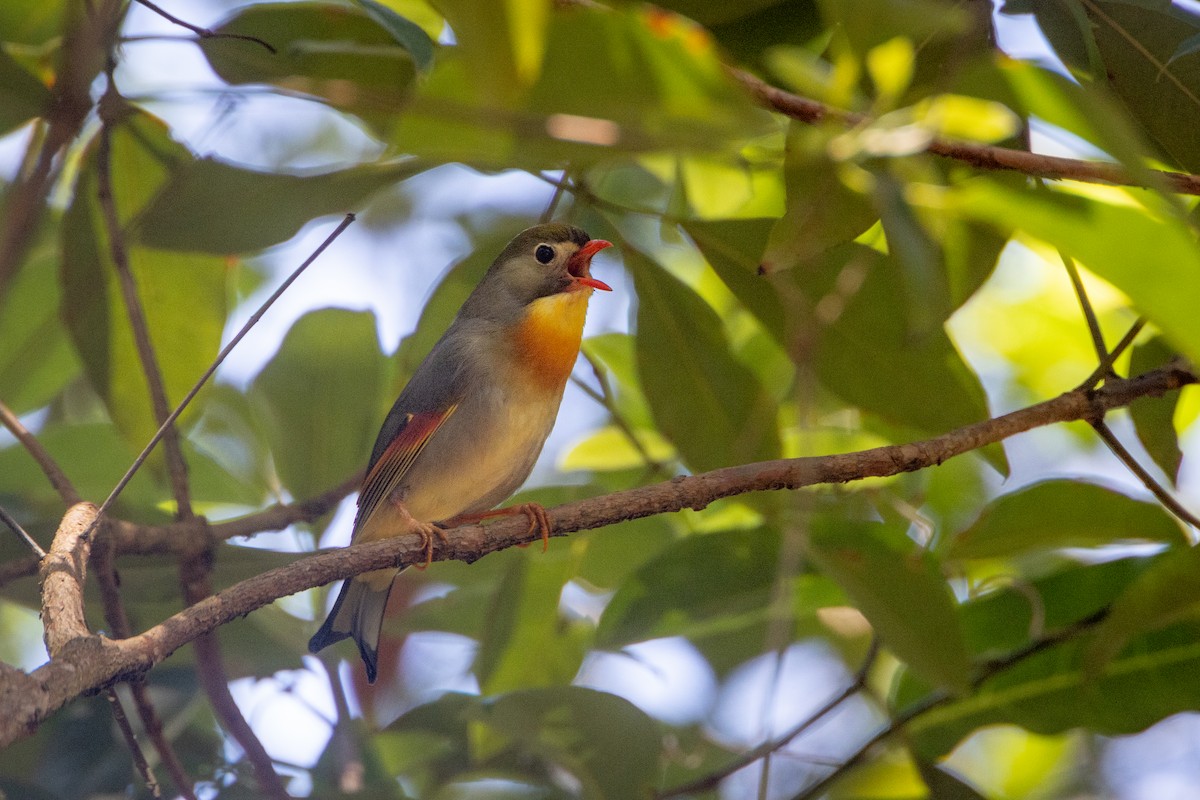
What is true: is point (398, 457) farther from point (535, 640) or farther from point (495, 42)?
point (495, 42)

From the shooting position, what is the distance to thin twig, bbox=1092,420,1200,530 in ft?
8.07

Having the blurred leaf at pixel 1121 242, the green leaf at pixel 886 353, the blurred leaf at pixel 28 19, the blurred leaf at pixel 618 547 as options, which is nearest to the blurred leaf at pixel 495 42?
the blurred leaf at pixel 1121 242

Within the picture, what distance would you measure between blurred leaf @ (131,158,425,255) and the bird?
99 cm

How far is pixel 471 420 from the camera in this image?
3814mm

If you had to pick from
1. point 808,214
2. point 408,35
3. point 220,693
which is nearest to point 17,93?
point 408,35

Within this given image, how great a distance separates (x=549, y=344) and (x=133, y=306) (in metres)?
1.50

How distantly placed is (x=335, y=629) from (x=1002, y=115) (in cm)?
253

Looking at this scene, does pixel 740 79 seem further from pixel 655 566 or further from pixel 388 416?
pixel 388 416

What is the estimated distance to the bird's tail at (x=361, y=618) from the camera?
3455mm

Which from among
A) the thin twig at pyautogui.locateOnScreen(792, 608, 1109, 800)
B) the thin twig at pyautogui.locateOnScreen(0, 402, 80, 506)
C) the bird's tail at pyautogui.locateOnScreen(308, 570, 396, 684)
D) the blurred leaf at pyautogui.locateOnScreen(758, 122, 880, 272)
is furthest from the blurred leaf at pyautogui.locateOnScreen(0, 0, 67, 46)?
the thin twig at pyautogui.locateOnScreen(792, 608, 1109, 800)

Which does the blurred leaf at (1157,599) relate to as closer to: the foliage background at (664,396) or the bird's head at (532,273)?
the foliage background at (664,396)

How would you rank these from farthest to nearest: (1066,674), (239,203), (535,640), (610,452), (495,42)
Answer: (610,452), (535,640), (1066,674), (239,203), (495,42)

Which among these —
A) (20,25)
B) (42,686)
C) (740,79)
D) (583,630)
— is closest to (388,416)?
(583,630)

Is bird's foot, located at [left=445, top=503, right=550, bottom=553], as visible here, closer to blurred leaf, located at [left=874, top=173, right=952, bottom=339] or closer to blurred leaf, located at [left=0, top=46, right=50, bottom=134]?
blurred leaf, located at [left=874, top=173, right=952, bottom=339]
